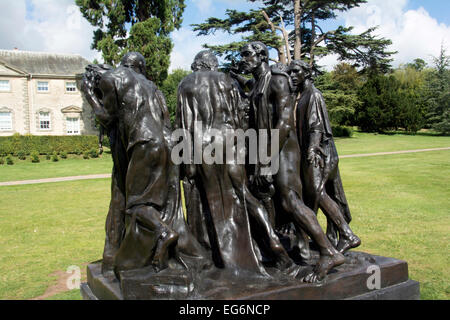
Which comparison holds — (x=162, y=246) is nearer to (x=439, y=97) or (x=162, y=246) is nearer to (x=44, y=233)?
(x=44, y=233)

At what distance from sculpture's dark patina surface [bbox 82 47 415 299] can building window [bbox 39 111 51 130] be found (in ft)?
131

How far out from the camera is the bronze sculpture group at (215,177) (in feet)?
15.9

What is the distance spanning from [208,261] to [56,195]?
11824 mm

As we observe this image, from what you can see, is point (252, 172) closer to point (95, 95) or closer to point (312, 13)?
point (95, 95)

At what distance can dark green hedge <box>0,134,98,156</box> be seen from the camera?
96.0 ft

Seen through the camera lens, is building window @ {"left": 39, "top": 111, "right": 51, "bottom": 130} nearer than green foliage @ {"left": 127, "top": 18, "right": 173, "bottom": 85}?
No

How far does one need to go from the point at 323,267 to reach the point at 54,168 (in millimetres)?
22823

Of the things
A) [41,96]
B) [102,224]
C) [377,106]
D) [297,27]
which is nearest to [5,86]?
[41,96]

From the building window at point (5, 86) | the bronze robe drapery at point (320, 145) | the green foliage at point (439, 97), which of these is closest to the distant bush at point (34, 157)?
the building window at point (5, 86)

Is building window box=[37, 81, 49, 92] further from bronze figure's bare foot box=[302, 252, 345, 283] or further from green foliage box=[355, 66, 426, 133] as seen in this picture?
bronze figure's bare foot box=[302, 252, 345, 283]

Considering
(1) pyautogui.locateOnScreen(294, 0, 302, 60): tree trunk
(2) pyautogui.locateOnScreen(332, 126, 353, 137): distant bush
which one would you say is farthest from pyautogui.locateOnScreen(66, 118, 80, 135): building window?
(2) pyautogui.locateOnScreen(332, 126, 353, 137): distant bush

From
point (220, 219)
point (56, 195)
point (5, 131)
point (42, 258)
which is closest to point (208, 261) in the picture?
point (220, 219)

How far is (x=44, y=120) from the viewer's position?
4175 centimetres
